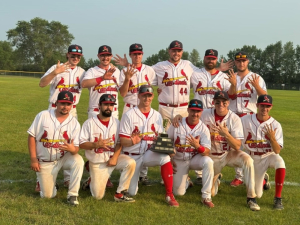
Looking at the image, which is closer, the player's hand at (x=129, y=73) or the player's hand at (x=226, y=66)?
the player's hand at (x=129, y=73)

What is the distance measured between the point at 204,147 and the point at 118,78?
2518 mm

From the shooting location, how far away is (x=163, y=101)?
7258mm

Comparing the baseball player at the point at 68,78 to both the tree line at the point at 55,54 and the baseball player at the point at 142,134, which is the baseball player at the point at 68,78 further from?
the tree line at the point at 55,54

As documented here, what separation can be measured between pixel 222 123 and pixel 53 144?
3124mm

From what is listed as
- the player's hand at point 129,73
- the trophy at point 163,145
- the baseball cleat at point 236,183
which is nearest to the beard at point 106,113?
the trophy at point 163,145

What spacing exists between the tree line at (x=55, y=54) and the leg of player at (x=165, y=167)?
8261cm

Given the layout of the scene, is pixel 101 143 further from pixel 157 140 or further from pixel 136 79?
pixel 136 79

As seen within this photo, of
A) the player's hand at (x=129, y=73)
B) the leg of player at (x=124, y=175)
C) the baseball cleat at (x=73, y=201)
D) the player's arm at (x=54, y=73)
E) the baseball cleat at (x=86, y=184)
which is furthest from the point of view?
the player's hand at (x=129, y=73)

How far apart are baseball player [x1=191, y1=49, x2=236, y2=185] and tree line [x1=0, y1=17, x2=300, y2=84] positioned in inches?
3185

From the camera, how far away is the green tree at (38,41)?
102 m

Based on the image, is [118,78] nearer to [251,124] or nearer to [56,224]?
[251,124]

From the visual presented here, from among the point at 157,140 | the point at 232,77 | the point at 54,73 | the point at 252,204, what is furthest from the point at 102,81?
the point at 252,204

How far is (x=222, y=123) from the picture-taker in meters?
6.23

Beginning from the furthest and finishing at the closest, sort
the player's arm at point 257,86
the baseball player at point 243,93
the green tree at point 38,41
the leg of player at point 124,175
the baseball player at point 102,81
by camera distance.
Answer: the green tree at point 38,41
the baseball player at point 243,93
the baseball player at point 102,81
the player's arm at point 257,86
the leg of player at point 124,175
